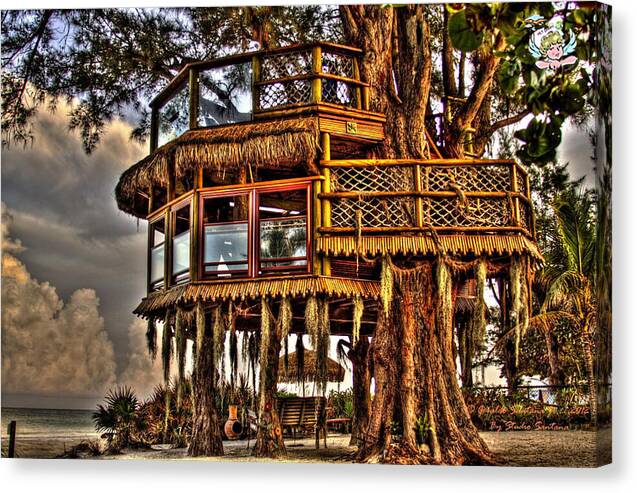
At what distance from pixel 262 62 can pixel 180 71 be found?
1.05 metres

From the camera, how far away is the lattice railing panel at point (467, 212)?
10.2m

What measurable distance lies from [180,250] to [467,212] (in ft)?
10.9

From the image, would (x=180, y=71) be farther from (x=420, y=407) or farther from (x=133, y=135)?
(x=420, y=407)

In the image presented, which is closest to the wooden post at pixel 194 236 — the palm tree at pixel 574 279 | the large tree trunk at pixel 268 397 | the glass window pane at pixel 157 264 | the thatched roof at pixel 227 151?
the thatched roof at pixel 227 151

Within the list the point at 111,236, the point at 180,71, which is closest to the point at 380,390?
the point at 111,236

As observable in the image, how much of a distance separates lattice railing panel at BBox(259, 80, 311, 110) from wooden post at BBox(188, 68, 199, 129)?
2.51 ft

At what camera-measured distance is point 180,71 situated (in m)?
11.0

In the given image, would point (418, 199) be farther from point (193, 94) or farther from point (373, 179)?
point (193, 94)

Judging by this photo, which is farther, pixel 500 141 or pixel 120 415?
pixel 500 141

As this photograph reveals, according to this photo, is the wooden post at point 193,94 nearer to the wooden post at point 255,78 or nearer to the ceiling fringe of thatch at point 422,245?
the wooden post at point 255,78

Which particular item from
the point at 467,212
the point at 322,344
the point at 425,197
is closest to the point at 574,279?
the point at 467,212

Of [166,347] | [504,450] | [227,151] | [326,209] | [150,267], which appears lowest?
[504,450]

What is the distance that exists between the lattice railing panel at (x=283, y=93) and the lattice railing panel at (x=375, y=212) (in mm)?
1335

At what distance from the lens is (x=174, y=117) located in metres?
10.9
